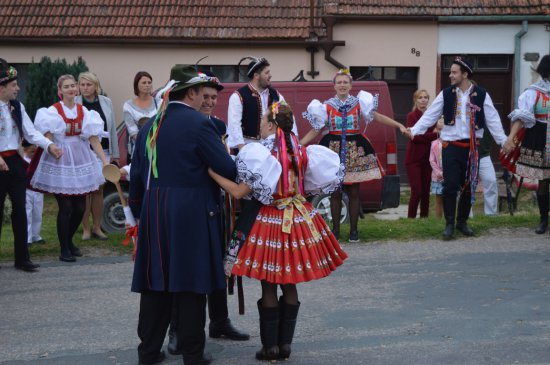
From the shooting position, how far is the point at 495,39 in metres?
19.2

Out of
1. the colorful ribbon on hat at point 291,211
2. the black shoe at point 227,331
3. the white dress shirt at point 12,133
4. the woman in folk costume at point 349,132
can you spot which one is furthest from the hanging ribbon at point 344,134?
the colorful ribbon on hat at point 291,211

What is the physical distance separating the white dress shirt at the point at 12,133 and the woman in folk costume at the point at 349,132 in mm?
2827

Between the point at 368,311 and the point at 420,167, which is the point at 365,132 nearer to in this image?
the point at 420,167

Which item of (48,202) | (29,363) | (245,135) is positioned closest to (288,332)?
(29,363)

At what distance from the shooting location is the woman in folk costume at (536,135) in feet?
33.8

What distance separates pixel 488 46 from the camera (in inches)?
760

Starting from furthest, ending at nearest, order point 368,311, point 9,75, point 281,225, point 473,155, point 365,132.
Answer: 1. point 365,132
2. point 473,155
3. point 9,75
4. point 368,311
5. point 281,225

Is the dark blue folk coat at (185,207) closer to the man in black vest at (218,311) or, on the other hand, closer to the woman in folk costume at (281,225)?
the woman in folk costume at (281,225)

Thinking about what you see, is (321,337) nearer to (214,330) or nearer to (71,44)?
(214,330)

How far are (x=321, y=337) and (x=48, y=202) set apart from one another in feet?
37.7

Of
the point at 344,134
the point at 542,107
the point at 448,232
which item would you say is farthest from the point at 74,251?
the point at 542,107

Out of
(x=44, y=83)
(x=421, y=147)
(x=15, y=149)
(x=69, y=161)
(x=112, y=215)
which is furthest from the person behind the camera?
(x=44, y=83)

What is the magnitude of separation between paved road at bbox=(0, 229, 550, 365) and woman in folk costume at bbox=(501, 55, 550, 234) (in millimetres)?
844

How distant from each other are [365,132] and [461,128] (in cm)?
264
